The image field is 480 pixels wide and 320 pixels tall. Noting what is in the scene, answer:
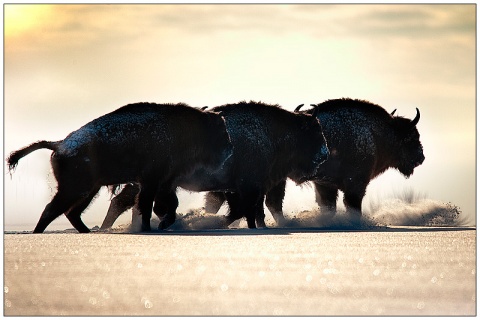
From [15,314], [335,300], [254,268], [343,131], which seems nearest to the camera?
[15,314]

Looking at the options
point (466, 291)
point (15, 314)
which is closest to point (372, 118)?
point (466, 291)

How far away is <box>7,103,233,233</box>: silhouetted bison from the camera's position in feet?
58.5

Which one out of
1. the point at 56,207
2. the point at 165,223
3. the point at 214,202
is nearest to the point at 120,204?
the point at 165,223

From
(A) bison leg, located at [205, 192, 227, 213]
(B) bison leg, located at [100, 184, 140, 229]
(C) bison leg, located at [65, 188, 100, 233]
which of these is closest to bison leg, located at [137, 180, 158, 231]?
(C) bison leg, located at [65, 188, 100, 233]

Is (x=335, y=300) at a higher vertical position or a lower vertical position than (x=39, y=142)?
lower

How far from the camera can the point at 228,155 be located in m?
19.6

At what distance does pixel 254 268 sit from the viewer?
10.6 m

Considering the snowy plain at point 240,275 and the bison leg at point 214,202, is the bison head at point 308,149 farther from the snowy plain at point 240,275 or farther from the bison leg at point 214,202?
the snowy plain at point 240,275

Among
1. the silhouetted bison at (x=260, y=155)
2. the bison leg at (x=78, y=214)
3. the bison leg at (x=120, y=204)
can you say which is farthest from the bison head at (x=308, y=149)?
the bison leg at (x=78, y=214)

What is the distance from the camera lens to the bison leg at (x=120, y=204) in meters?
20.8

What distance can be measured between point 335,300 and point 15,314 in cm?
230

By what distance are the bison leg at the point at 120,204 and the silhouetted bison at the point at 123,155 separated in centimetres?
202

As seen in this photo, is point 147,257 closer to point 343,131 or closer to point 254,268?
point 254,268

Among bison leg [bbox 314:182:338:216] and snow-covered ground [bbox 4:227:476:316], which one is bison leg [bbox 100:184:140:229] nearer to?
bison leg [bbox 314:182:338:216]
